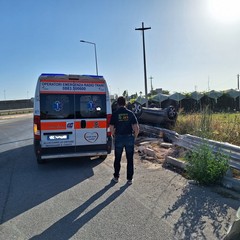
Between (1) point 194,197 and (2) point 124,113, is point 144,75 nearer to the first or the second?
(2) point 124,113

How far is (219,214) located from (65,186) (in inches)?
134

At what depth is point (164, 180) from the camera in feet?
25.1

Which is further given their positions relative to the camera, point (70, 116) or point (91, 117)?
point (91, 117)

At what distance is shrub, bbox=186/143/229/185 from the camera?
6.99 meters

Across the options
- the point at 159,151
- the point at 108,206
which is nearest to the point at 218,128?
the point at 159,151

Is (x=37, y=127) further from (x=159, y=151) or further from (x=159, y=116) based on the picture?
(x=159, y=116)

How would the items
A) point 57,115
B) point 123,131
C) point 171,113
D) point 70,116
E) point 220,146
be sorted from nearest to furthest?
point 220,146
point 123,131
point 57,115
point 70,116
point 171,113

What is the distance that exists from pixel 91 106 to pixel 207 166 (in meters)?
3.89

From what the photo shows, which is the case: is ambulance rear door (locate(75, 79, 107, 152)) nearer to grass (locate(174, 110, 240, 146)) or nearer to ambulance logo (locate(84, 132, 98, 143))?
ambulance logo (locate(84, 132, 98, 143))

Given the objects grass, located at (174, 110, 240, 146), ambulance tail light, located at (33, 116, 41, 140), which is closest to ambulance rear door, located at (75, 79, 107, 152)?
ambulance tail light, located at (33, 116, 41, 140)

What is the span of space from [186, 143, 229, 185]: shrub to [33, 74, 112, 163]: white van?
3135 millimetres

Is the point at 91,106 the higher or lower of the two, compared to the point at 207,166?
higher

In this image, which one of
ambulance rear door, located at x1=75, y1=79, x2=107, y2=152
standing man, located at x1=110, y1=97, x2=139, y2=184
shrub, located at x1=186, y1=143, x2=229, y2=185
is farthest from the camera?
ambulance rear door, located at x1=75, y1=79, x2=107, y2=152

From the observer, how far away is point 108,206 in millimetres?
5906
